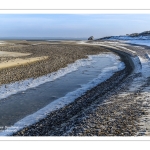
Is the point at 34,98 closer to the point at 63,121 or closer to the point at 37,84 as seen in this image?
the point at 37,84

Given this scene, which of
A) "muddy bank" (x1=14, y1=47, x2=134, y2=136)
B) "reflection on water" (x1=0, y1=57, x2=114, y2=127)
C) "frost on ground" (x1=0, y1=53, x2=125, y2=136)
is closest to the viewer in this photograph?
"muddy bank" (x1=14, y1=47, x2=134, y2=136)

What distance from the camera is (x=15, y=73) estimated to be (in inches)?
888

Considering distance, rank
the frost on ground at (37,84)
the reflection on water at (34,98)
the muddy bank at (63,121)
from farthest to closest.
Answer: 1. the reflection on water at (34,98)
2. the frost on ground at (37,84)
3. the muddy bank at (63,121)

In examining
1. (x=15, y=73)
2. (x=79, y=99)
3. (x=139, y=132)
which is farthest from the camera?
(x=15, y=73)

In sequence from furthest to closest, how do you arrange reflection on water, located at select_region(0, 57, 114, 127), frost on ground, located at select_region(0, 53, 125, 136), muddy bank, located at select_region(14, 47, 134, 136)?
reflection on water, located at select_region(0, 57, 114, 127) → frost on ground, located at select_region(0, 53, 125, 136) → muddy bank, located at select_region(14, 47, 134, 136)

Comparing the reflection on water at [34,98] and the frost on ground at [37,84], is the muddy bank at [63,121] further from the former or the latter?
the reflection on water at [34,98]

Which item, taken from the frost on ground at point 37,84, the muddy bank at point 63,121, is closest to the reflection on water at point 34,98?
the frost on ground at point 37,84

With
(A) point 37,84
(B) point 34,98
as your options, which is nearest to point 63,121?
(B) point 34,98

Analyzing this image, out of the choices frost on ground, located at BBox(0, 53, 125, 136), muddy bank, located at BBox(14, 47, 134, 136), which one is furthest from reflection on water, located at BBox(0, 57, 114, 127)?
muddy bank, located at BBox(14, 47, 134, 136)

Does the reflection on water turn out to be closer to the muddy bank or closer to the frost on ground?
the frost on ground
